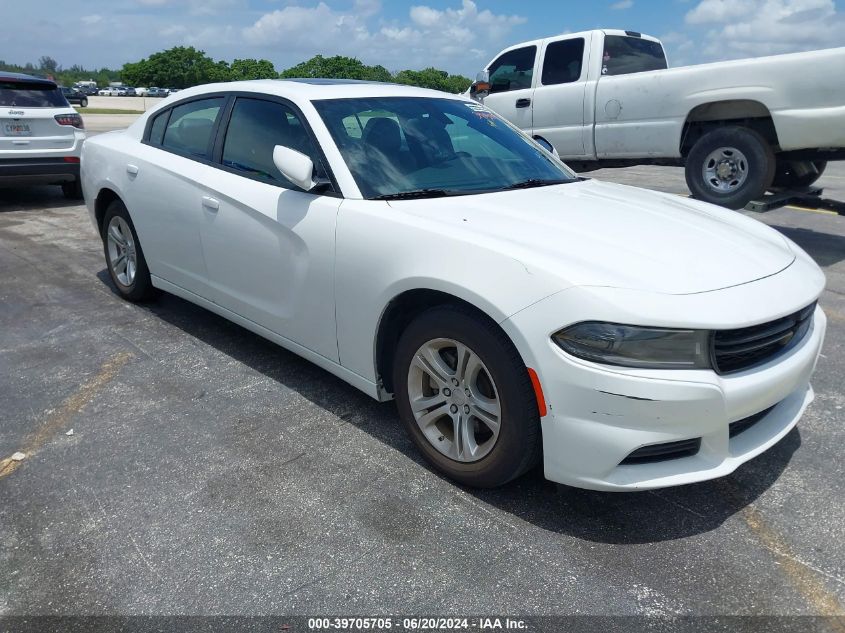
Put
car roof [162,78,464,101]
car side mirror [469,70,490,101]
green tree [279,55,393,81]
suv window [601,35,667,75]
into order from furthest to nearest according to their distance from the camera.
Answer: green tree [279,55,393,81], car side mirror [469,70,490,101], suv window [601,35,667,75], car roof [162,78,464,101]

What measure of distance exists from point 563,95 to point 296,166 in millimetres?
6516

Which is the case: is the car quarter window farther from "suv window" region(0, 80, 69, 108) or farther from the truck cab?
"suv window" region(0, 80, 69, 108)

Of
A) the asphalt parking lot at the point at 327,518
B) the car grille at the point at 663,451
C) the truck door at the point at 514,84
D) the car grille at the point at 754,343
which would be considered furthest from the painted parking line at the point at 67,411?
the truck door at the point at 514,84

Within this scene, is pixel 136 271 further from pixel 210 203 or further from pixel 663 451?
pixel 663 451

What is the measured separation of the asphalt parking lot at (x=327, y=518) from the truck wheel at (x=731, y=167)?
3.51 meters

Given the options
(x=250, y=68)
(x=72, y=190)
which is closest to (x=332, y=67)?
(x=250, y=68)

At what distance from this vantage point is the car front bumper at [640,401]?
91.7 inches

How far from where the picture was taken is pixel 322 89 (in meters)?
3.81

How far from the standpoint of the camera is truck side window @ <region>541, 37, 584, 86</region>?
882 centimetres

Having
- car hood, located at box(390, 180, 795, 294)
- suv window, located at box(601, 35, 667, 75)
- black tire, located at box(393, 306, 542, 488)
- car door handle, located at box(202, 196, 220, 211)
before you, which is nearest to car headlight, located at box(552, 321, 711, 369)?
car hood, located at box(390, 180, 795, 294)

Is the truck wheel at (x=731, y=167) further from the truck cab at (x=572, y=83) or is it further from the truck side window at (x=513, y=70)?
the truck side window at (x=513, y=70)

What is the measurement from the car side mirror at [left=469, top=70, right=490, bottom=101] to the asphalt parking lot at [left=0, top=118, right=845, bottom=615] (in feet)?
22.5

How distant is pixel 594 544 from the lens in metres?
2.57

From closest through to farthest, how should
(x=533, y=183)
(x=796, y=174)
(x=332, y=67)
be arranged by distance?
(x=533, y=183), (x=796, y=174), (x=332, y=67)
